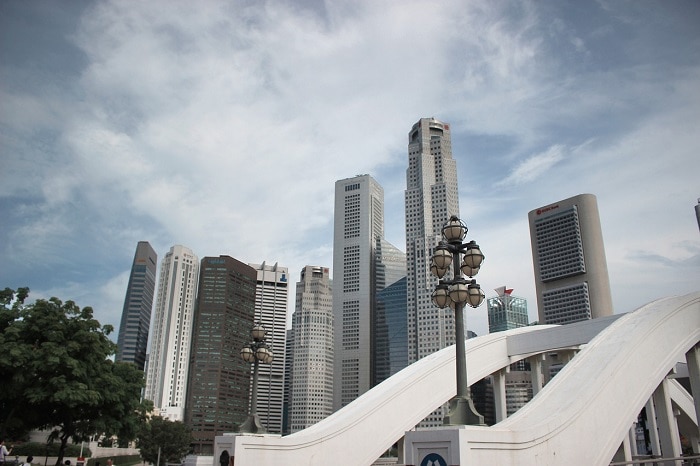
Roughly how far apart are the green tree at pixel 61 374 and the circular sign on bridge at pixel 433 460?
17.6 metres

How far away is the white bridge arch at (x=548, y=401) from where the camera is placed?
33.7 feet

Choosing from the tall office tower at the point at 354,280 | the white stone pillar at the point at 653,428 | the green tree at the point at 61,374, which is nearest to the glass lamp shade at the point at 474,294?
the white stone pillar at the point at 653,428

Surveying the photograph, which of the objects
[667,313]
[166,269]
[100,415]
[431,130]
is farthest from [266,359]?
[166,269]

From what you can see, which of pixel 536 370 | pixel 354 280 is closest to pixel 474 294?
pixel 536 370

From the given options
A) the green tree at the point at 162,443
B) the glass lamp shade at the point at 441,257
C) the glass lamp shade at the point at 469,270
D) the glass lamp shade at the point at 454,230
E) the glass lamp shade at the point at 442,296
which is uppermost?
the glass lamp shade at the point at 454,230

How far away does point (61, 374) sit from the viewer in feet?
73.7

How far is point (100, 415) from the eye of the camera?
25594 mm

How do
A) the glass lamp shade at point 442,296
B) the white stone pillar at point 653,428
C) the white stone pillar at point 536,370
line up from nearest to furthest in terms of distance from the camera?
the glass lamp shade at point 442,296, the white stone pillar at point 653,428, the white stone pillar at point 536,370

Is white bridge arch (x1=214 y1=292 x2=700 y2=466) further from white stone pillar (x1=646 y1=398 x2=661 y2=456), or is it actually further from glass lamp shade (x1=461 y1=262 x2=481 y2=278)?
glass lamp shade (x1=461 y1=262 x2=481 y2=278)

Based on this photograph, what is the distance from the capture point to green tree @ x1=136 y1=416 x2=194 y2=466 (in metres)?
58.0

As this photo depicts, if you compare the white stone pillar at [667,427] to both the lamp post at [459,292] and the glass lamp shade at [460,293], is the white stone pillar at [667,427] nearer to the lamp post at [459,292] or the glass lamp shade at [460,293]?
the lamp post at [459,292]

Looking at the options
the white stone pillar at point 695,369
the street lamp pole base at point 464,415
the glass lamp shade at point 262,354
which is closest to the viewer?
the street lamp pole base at point 464,415

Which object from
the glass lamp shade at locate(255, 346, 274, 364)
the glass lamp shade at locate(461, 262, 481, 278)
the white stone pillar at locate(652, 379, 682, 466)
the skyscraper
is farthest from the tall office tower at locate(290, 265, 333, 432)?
the glass lamp shade at locate(461, 262, 481, 278)

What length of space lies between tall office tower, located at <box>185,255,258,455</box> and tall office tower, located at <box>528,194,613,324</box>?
8896 centimetres
